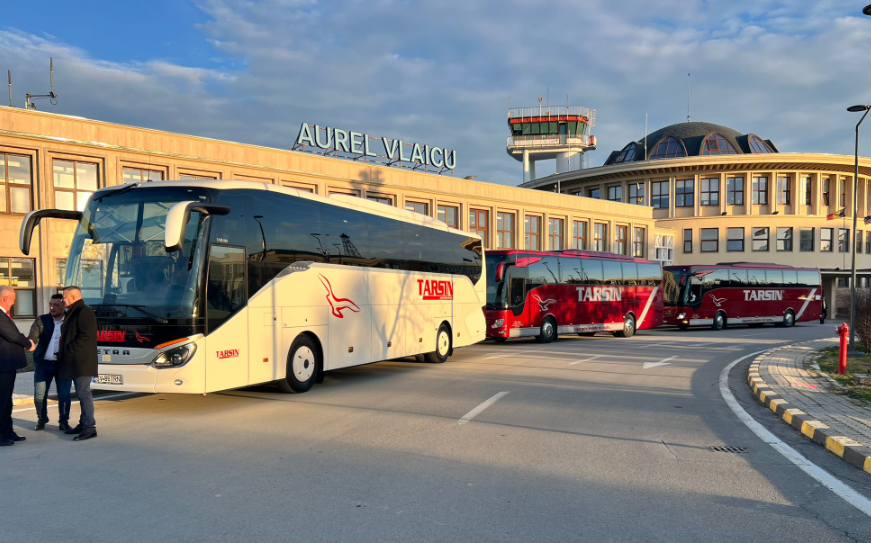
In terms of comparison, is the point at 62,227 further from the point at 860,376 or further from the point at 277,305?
the point at 860,376

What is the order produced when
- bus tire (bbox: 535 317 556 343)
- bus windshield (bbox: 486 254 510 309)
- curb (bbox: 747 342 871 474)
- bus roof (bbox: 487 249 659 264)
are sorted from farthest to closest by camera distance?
bus tire (bbox: 535 317 556 343)
bus roof (bbox: 487 249 659 264)
bus windshield (bbox: 486 254 510 309)
curb (bbox: 747 342 871 474)

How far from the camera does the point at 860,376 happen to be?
473 inches

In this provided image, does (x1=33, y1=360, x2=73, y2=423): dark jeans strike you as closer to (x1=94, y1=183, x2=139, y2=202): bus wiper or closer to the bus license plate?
the bus license plate

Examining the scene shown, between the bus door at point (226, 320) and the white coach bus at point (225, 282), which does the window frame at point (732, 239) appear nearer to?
the white coach bus at point (225, 282)

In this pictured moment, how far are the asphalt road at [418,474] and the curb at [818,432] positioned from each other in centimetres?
14

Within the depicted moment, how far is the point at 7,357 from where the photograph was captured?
7055mm

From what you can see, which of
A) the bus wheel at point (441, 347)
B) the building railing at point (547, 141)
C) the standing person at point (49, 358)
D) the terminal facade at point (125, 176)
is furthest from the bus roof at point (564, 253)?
the building railing at point (547, 141)

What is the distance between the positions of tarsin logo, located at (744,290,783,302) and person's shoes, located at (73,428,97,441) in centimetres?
3744

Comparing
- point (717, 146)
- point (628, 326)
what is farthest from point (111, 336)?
point (717, 146)

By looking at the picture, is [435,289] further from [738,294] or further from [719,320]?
[738,294]

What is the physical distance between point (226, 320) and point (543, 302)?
16.6m

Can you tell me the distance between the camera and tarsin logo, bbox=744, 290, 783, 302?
3772 centimetres

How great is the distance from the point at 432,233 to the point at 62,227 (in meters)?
14.9

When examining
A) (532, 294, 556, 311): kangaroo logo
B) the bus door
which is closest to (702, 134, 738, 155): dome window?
(532, 294, 556, 311): kangaroo logo
